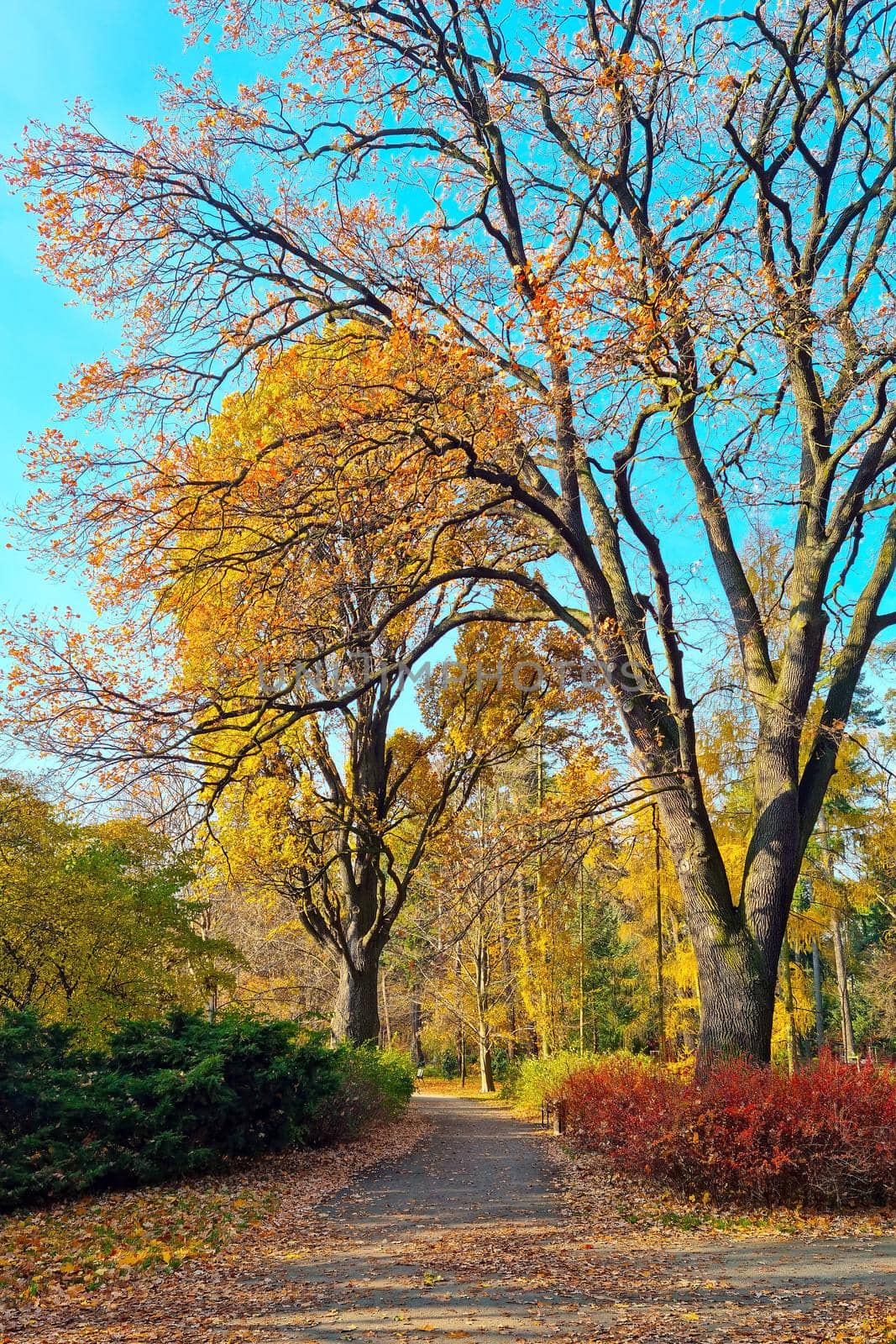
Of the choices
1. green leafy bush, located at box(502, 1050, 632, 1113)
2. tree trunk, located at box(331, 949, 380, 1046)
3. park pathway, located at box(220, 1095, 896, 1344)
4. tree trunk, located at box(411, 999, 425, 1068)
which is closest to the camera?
park pathway, located at box(220, 1095, 896, 1344)

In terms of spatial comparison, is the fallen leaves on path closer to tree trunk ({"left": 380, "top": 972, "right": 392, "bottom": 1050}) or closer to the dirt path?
the dirt path

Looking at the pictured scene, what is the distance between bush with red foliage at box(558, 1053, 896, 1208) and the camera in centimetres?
752

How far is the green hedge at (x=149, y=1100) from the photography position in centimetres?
788

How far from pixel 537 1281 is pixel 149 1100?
4.88m

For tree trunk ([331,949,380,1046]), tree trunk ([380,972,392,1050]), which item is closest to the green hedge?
tree trunk ([331,949,380,1046])

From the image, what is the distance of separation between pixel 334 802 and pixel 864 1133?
10.3 m

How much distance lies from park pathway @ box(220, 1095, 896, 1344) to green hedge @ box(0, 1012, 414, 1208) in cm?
184

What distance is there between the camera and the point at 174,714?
27.5 feet

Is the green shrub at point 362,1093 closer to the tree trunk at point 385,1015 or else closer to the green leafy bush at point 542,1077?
the green leafy bush at point 542,1077

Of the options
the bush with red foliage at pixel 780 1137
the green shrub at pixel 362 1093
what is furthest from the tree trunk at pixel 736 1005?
the green shrub at pixel 362 1093

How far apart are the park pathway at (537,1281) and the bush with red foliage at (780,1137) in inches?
36.6

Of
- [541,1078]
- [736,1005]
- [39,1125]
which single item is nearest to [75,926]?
[39,1125]

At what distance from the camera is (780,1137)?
753 cm

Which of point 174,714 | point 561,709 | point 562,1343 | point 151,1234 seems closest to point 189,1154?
point 151,1234
